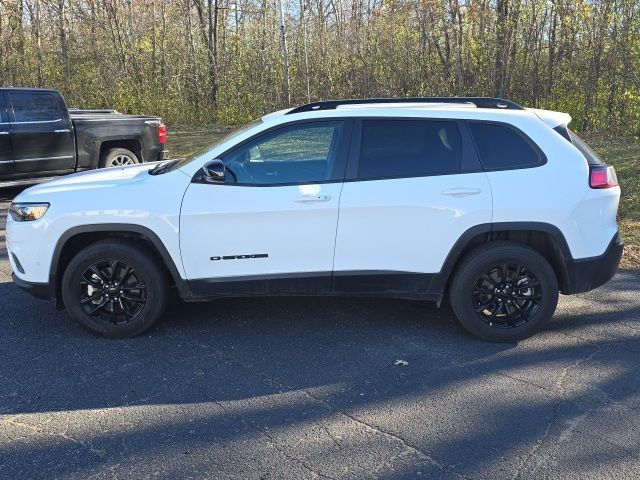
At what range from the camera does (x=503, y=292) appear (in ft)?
15.0

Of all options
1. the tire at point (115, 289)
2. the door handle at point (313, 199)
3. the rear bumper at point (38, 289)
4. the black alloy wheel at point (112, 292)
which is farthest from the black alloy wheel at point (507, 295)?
the rear bumper at point (38, 289)

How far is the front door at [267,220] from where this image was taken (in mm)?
4445

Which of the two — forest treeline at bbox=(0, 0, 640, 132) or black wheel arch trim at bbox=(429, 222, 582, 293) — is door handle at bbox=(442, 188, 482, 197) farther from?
forest treeline at bbox=(0, 0, 640, 132)

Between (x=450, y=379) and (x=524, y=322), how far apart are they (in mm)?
886

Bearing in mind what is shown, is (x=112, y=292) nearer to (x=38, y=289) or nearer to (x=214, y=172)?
(x=38, y=289)

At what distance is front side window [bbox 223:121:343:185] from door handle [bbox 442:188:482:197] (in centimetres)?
85

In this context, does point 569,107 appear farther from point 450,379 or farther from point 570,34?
point 450,379

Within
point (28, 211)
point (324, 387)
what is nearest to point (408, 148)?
point (324, 387)

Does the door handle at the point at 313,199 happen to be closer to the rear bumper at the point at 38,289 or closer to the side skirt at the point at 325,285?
the side skirt at the point at 325,285

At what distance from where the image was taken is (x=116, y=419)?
11.9 ft

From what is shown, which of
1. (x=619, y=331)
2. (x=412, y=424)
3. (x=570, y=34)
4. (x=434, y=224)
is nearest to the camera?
(x=412, y=424)

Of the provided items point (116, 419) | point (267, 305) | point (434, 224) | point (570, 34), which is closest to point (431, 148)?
point (434, 224)

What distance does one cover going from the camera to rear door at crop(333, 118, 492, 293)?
4.43 metres

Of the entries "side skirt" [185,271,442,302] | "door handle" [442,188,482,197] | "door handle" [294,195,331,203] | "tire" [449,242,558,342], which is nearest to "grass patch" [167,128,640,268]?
"door handle" [294,195,331,203]
